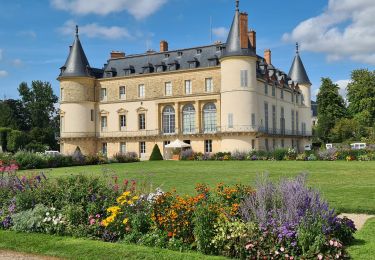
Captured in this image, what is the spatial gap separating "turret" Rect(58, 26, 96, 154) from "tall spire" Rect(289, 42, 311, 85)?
24207mm

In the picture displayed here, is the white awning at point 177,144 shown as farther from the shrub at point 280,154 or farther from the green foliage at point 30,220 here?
→ the green foliage at point 30,220

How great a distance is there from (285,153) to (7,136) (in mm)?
34306

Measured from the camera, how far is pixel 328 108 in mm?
59031

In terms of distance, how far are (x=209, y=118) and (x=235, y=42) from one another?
7.45m

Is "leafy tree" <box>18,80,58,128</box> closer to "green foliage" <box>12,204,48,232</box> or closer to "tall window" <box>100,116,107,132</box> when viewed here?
"tall window" <box>100,116,107,132</box>

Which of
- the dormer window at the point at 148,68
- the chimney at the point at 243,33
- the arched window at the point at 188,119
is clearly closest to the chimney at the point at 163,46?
the dormer window at the point at 148,68

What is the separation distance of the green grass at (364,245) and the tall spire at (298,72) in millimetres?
48351

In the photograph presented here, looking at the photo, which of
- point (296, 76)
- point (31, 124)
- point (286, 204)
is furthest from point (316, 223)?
point (31, 124)

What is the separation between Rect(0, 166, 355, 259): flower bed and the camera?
17.9 ft

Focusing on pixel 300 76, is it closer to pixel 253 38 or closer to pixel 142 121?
pixel 253 38

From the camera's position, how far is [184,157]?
1534 inches

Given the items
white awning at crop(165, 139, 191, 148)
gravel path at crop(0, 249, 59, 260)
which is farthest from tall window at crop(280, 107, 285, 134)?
gravel path at crop(0, 249, 59, 260)

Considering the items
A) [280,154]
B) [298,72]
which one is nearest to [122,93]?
[280,154]

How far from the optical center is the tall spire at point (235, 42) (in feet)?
127
